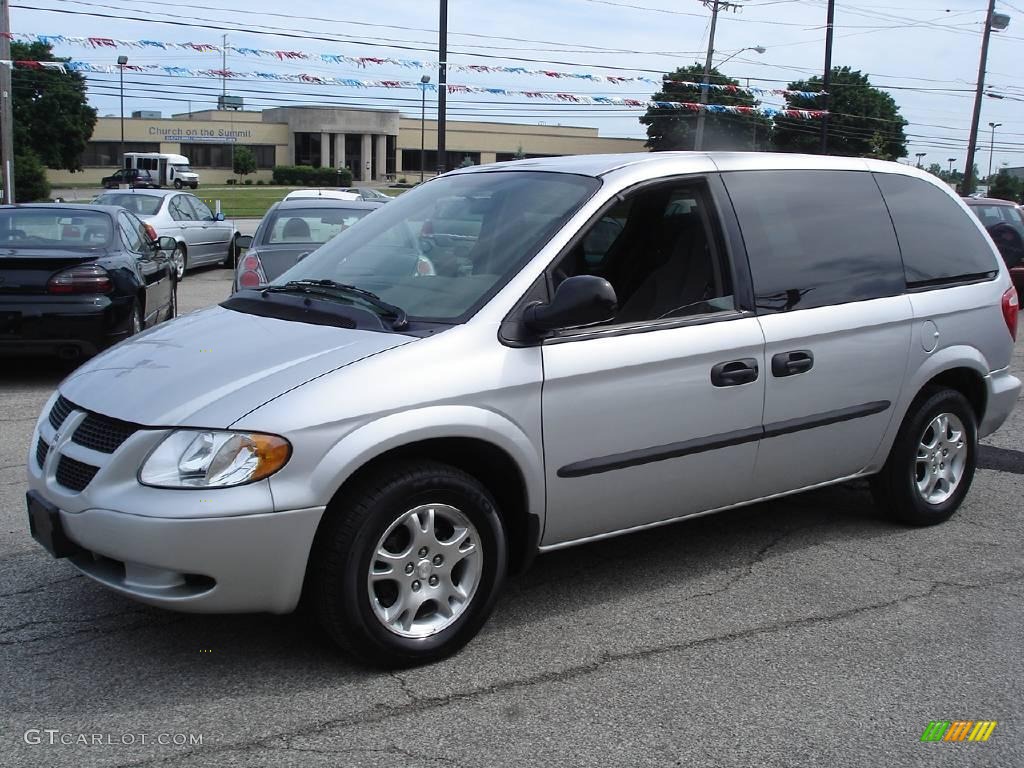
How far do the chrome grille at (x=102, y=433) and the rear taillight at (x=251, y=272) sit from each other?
6101mm

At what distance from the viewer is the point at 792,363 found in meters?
4.53

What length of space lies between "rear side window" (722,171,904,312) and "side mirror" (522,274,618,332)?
1.04 metres

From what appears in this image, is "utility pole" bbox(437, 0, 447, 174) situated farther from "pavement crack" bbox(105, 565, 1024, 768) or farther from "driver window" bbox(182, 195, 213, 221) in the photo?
"pavement crack" bbox(105, 565, 1024, 768)

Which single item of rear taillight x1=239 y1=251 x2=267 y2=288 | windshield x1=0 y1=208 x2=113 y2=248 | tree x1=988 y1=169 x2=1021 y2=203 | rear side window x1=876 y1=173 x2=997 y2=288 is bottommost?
rear taillight x1=239 y1=251 x2=267 y2=288

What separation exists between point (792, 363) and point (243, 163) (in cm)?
8782

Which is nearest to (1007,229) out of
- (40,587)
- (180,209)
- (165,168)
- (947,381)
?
(947,381)

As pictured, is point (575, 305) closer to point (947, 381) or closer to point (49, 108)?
point (947, 381)

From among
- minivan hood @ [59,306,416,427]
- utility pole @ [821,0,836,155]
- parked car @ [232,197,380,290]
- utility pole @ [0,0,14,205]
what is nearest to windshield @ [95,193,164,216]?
parked car @ [232,197,380,290]

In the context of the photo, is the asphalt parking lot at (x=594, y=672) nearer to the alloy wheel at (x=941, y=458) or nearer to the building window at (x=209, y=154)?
the alloy wheel at (x=941, y=458)

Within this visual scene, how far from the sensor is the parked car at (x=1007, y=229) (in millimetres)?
15633

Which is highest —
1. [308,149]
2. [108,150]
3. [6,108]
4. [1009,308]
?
[308,149]

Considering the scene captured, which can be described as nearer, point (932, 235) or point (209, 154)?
point (932, 235)

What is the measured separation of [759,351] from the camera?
4.43m

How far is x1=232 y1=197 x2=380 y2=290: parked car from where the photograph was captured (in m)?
9.74
